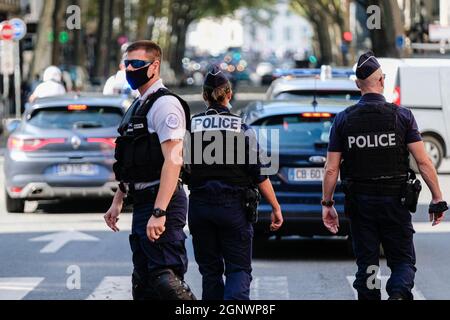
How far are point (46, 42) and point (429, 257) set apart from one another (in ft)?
109

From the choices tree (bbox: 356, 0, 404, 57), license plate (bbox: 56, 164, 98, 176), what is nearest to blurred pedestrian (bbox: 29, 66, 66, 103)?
license plate (bbox: 56, 164, 98, 176)

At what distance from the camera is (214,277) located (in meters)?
8.48

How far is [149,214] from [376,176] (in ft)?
5.22

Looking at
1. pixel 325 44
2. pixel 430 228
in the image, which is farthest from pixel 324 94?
pixel 325 44

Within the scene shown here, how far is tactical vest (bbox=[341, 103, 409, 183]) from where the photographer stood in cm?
852

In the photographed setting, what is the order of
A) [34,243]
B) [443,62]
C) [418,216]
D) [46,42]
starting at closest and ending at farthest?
1. [34,243]
2. [418,216]
3. [443,62]
4. [46,42]

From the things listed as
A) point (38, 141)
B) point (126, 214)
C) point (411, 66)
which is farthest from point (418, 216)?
point (411, 66)

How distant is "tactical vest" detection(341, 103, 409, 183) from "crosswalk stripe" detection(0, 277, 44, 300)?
10.8 ft

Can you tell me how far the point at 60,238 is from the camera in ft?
48.2

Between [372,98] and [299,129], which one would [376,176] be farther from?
[299,129]

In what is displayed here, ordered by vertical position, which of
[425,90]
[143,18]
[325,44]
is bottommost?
[425,90]

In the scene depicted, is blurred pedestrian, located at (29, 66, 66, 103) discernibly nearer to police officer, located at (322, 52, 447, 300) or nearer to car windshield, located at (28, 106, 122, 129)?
car windshield, located at (28, 106, 122, 129)

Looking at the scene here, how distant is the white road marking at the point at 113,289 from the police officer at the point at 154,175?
2.83 meters
